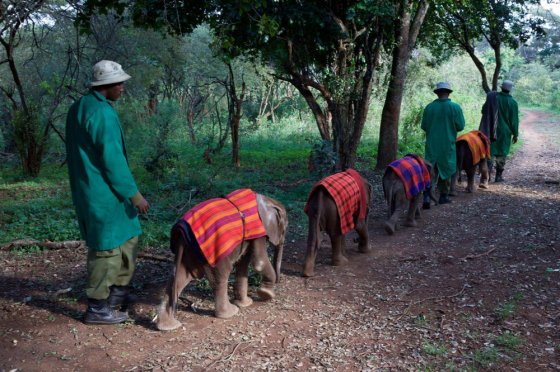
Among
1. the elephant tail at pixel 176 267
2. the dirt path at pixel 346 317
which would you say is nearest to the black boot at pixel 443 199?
the dirt path at pixel 346 317

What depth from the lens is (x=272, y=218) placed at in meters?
4.85

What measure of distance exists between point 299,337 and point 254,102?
72.5 feet

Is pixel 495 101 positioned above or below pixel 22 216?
above

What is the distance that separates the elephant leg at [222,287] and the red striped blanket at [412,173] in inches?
134

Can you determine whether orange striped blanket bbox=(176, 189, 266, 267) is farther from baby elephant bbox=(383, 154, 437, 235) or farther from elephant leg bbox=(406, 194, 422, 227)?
elephant leg bbox=(406, 194, 422, 227)

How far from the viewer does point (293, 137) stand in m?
19.4

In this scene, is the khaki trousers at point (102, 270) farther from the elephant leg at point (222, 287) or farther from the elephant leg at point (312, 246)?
the elephant leg at point (312, 246)

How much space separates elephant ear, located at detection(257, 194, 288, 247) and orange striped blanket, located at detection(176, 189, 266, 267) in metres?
0.15

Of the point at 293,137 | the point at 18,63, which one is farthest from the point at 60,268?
the point at 18,63

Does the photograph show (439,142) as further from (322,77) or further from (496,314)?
(496,314)

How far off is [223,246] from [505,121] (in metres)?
8.10

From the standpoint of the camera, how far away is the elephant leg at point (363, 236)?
246 inches

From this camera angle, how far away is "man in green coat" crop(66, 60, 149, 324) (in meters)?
4.15

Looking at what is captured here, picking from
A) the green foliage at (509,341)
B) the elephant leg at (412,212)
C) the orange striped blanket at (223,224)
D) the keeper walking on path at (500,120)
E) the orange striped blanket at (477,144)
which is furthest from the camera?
the keeper walking on path at (500,120)
